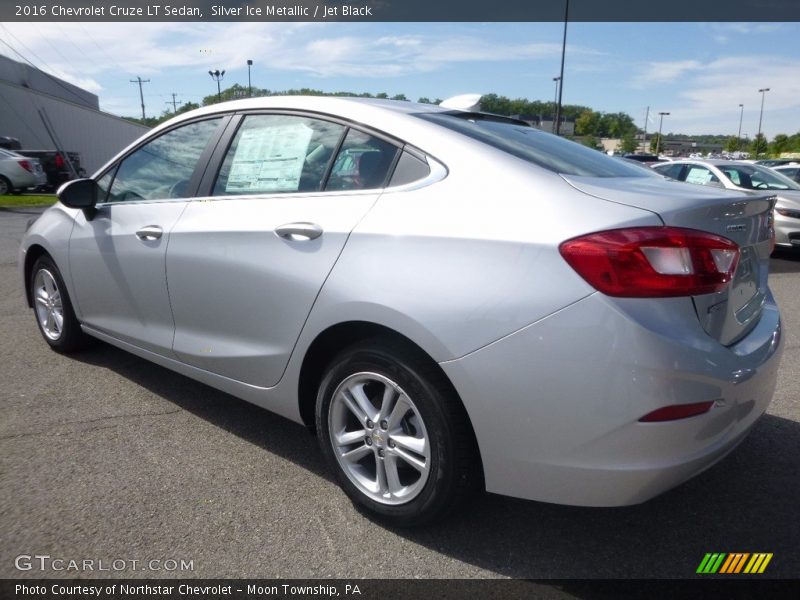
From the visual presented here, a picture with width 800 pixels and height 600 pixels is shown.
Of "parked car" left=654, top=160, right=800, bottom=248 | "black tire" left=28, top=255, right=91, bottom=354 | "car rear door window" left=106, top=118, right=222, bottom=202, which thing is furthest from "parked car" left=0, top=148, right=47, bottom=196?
"car rear door window" left=106, top=118, right=222, bottom=202

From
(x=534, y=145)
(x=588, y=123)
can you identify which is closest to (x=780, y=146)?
(x=588, y=123)

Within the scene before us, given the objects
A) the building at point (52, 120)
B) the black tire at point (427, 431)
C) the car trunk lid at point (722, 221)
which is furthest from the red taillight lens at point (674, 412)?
the building at point (52, 120)

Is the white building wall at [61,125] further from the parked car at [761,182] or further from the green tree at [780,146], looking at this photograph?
the green tree at [780,146]

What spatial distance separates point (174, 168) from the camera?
347cm

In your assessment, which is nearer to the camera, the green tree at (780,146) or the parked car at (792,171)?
the parked car at (792,171)

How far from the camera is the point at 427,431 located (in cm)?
227

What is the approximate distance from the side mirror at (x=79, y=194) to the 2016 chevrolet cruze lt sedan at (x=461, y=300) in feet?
2.58

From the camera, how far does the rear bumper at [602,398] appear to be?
1885mm

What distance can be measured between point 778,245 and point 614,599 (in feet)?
29.7

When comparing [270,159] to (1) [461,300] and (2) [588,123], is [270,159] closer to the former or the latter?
(1) [461,300]

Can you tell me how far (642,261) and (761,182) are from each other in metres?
9.77

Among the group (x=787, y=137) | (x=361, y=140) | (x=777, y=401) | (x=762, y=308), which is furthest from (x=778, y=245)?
(x=787, y=137)

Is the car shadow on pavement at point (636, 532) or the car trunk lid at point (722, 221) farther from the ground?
the car trunk lid at point (722, 221)

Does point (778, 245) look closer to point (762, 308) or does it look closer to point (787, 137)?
point (762, 308)
